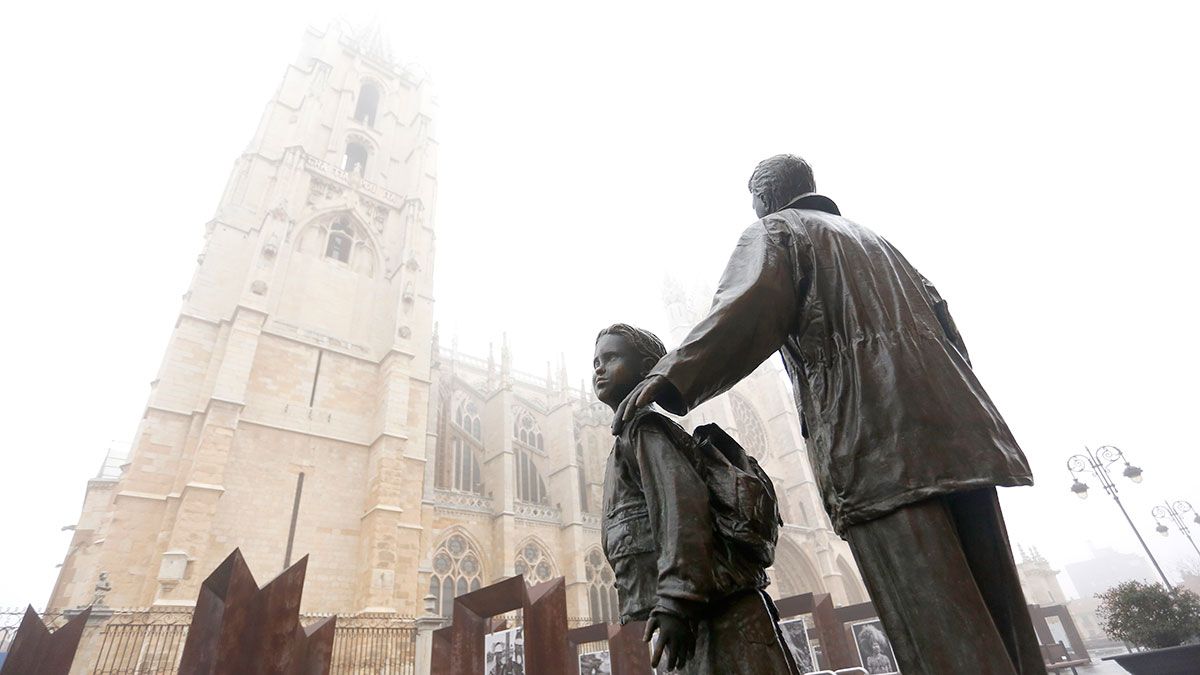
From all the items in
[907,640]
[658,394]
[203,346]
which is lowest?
[907,640]

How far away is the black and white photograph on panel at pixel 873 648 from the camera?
11.3m

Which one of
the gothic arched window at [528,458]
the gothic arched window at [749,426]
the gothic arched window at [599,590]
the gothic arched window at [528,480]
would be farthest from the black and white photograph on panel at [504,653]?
the gothic arched window at [749,426]

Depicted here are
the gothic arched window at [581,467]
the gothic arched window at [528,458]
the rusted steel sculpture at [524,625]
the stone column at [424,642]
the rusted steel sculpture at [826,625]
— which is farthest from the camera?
the gothic arched window at [581,467]

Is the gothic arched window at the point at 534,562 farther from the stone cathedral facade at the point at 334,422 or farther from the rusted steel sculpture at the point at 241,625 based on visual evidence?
the rusted steel sculpture at the point at 241,625

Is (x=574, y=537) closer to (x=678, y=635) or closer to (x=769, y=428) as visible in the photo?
(x=769, y=428)

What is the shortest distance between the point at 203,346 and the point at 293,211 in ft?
17.3

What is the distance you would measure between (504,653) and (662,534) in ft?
20.7

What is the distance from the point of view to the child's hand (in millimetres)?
1336

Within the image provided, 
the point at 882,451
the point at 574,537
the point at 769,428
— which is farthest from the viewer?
the point at 769,428

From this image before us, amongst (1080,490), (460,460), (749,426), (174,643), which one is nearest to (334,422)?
(174,643)

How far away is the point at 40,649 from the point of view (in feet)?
17.7

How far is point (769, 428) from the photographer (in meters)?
34.2

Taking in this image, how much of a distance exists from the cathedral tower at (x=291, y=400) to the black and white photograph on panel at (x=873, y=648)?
34.6 feet

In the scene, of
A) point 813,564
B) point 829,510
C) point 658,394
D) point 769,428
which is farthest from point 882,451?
point 769,428
